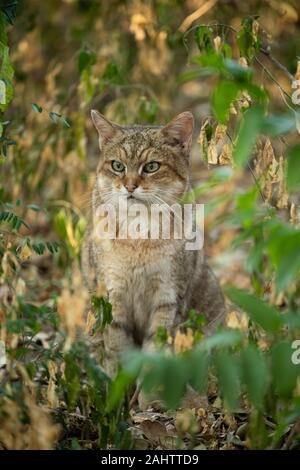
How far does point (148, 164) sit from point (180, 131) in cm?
27

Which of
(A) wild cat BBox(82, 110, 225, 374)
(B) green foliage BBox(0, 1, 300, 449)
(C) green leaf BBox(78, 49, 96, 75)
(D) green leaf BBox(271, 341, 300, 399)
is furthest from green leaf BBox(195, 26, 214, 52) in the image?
(D) green leaf BBox(271, 341, 300, 399)

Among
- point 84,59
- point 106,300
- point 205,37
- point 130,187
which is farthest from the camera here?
point 84,59

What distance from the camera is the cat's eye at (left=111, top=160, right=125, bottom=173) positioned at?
14.4ft

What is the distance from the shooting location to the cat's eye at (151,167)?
4348 millimetres

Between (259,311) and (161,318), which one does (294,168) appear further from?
(161,318)

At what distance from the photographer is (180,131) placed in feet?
14.3

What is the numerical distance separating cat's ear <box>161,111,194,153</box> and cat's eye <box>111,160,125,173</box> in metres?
0.31

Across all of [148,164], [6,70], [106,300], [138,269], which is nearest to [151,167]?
[148,164]

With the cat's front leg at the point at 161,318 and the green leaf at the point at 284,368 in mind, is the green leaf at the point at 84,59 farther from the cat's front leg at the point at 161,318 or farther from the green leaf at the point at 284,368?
the green leaf at the point at 284,368

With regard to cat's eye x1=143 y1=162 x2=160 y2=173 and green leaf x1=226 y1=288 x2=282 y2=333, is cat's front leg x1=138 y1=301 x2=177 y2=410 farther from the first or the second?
green leaf x1=226 y1=288 x2=282 y2=333

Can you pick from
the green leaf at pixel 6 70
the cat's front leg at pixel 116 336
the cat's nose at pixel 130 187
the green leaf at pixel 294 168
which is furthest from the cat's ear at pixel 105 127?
the green leaf at pixel 294 168

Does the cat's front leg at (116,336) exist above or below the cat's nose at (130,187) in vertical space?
below
